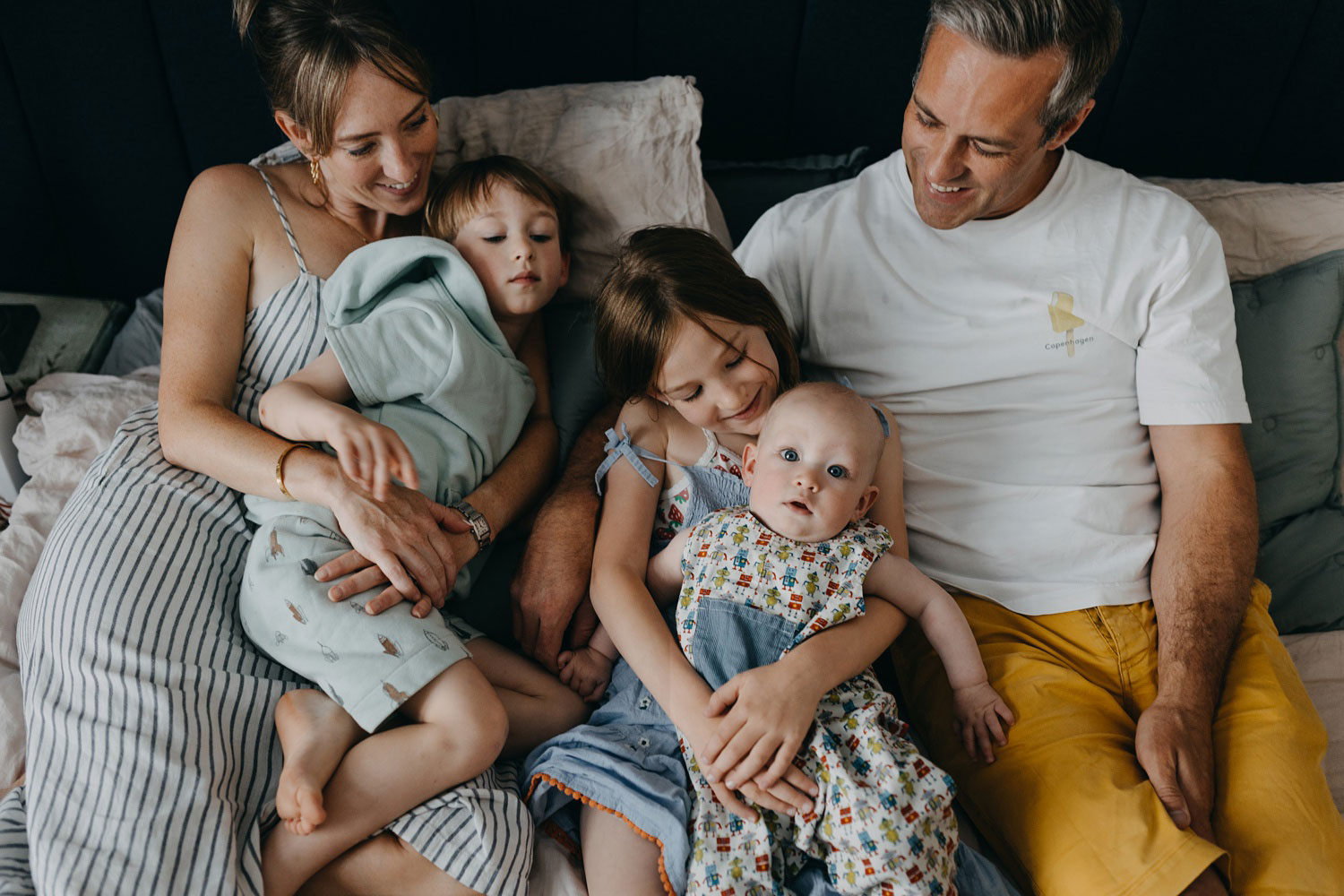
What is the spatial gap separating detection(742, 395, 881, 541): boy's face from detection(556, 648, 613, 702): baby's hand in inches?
15.5

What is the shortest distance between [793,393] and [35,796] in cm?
111

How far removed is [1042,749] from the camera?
4.31ft

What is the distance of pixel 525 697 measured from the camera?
1405mm

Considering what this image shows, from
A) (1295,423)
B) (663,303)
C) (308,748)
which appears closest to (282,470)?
(308,748)

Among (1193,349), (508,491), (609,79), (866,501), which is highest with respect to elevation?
(609,79)

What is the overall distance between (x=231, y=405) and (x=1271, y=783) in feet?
5.43

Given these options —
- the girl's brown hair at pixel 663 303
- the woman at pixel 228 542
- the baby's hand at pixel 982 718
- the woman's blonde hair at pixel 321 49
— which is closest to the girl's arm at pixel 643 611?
the girl's brown hair at pixel 663 303

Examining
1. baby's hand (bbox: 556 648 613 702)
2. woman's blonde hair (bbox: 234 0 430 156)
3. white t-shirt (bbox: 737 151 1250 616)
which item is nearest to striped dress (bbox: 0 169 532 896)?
baby's hand (bbox: 556 648 613 702)

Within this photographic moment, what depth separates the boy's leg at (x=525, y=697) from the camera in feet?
4.56

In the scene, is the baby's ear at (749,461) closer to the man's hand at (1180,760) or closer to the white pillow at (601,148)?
the white pillow at (601,148)

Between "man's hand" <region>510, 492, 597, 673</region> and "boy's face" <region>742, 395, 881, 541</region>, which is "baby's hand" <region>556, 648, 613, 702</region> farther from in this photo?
"boy's face" <region>742, 395, 881, 541</region>

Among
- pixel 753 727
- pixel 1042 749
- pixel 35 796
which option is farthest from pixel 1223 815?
pixel 35 796

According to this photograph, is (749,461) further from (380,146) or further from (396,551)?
(380,146)

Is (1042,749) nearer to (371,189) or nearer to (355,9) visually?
(371,189)
